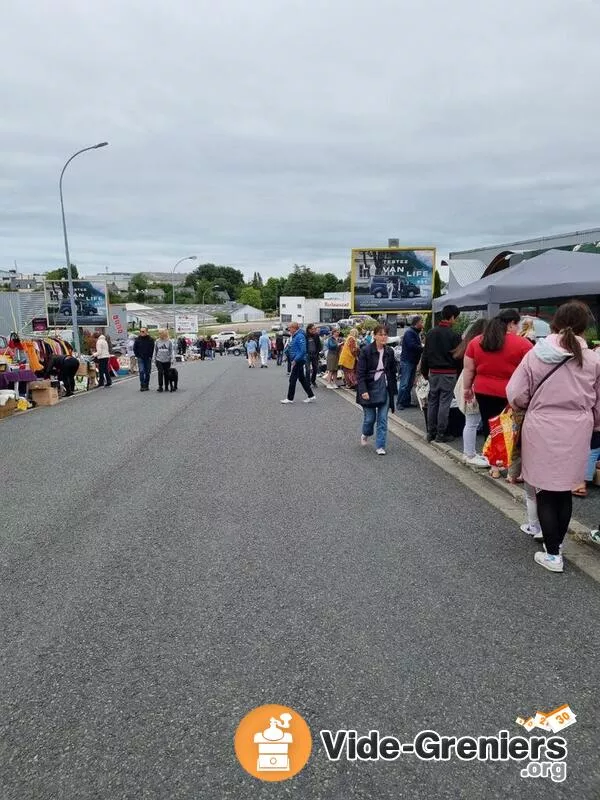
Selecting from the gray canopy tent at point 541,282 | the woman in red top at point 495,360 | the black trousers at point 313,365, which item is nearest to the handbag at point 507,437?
the woman in red top at point 495,360

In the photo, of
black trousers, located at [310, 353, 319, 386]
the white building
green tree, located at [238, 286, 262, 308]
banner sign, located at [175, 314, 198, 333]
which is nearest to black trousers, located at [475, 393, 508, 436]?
black trousers, located at [310, 353, 319, 386]

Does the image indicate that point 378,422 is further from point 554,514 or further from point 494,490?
point 554,514

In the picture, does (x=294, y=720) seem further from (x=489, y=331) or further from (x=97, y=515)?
(x=489, y=331)

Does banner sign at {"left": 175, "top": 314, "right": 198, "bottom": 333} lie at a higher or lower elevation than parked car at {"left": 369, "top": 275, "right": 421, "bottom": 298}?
lower

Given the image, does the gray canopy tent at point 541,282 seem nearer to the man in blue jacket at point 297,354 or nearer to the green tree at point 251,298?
the man in blue jacket at point 297,354

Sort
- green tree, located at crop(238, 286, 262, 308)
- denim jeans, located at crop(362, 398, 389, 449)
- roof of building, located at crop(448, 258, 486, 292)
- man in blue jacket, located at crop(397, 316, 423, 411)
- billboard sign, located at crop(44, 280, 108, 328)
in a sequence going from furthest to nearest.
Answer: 1. green tree, located at crop(238, 286, 262, 308)
2. billboard sign, located at crop(44, 280, 108, 328)
3. roof of building, located at crop(448, 258, 486, 292)
4. man in blue jacket, located at crop(397, 316, 423, 411)
5. denim jeans, located at crop(362, 398, 389, 449)

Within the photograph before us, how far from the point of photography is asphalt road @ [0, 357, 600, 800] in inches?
88.7

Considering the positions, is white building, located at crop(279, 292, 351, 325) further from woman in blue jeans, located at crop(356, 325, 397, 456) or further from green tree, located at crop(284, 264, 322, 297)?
woman in blue jeans, located at crop(356, 325, 397, 456)

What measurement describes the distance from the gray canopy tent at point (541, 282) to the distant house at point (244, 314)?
118 metres

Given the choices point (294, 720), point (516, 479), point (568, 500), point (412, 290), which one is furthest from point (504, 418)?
point (412, 290)

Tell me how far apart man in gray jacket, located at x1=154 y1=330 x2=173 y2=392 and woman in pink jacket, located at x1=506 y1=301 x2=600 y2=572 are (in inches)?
533

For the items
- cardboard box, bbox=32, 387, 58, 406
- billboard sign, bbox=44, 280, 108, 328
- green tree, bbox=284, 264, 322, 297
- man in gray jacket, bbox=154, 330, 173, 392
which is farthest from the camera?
green tree, bbox=284, 264, 322, 297

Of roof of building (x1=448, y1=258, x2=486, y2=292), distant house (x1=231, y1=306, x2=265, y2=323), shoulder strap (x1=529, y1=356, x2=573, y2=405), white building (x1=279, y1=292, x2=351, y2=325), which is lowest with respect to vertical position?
distant house (x1=231, y1=306, x2=265, y2=323)

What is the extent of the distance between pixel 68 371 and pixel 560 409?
15.0 metres
